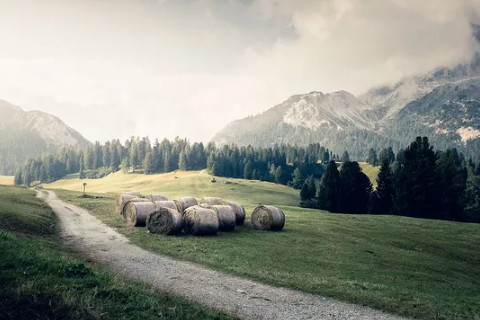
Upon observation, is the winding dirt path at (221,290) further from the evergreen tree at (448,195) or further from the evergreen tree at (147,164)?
the evergreen tree at (147,164)

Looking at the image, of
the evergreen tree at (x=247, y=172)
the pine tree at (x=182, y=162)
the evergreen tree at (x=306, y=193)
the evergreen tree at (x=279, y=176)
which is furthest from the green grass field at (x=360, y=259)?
the pine tree at (x=182, y=162)

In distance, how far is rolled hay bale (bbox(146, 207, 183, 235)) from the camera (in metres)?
29.8

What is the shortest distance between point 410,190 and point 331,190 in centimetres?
1837

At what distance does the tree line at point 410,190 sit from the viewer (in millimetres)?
70875

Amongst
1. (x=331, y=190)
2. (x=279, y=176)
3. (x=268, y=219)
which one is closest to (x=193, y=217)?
(x=268, y=219)

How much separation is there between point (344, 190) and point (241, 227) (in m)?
50.8

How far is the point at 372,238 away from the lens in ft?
119

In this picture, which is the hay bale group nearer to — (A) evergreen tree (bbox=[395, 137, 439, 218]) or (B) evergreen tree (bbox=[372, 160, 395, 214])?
(A) evergreen tree (bbox=[395, 137, 439, 218])

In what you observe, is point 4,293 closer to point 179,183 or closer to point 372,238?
point 372,238

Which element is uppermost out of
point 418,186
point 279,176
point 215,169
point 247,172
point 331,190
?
point 215,169

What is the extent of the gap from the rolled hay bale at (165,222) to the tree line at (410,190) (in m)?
57.4

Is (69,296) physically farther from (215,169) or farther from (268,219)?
(215,169)

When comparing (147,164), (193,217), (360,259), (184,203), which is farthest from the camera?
(147,164)

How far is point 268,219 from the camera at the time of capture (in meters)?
36.8
